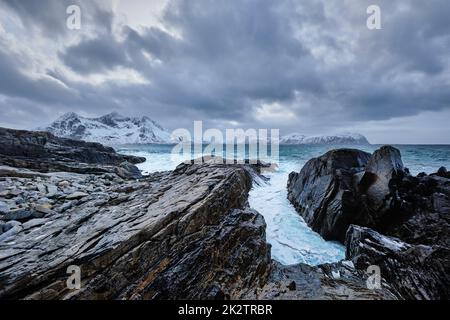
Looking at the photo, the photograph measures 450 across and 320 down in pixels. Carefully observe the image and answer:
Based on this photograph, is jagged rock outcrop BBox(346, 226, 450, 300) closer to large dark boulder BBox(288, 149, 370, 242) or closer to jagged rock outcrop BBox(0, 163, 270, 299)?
large dark boulder BBox(288, 149, 370, 242)

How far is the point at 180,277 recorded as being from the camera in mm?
4496

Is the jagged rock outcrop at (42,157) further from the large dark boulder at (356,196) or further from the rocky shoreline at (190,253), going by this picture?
the large dark boulder at (356,196)

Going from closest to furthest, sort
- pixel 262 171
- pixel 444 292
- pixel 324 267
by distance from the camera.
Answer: pixel 444 292 → pixel 324 267 → pixel 262 171

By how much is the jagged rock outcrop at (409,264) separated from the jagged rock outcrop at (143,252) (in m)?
3.19

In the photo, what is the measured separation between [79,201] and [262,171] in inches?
820

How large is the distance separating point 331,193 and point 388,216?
7.81ft

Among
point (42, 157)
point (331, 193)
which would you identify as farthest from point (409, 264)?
point (42, 157)

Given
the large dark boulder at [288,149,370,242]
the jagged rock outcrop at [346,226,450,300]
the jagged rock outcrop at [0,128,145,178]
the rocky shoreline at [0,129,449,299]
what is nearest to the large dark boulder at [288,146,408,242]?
the large dark boulder at [288,149,370,242]

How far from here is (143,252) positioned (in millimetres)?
4539

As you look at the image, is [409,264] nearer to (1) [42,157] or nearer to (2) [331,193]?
(2) [331,193]

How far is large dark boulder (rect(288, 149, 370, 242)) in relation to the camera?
8914mm

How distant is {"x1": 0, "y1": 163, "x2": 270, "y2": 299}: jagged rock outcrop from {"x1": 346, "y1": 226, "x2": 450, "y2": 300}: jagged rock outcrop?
3.19 m
